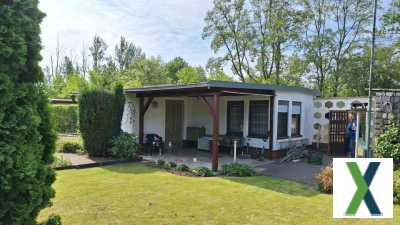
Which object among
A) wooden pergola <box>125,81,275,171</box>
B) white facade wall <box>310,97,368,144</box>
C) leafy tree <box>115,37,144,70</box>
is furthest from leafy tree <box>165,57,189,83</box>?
wooden pergola <box>125,81,275,171</box>

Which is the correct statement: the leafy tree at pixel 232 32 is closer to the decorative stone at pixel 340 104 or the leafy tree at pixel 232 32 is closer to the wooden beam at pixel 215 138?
the decorative stone at pixel 340 104

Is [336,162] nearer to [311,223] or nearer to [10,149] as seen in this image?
[311,223]

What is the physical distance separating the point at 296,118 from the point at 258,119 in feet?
5.97

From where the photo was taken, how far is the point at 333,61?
862 inches

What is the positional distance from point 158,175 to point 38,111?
17.1 feet

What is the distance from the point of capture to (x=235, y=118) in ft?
40.4

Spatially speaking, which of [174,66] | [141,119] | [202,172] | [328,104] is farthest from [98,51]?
[202,172]

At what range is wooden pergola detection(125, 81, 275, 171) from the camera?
29.1 feet

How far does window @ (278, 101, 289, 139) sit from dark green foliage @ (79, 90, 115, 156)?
5.73 meters

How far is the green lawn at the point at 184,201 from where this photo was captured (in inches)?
192

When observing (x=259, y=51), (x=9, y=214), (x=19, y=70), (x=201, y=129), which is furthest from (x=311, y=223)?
(x=259, y=51)

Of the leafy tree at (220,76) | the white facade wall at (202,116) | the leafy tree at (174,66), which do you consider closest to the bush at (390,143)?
the white facade wall at (202,116)

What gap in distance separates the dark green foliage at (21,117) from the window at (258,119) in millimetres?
8930

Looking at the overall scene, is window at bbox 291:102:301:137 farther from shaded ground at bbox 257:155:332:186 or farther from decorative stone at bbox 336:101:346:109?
shaded ground at bbox 257:155:332:186
